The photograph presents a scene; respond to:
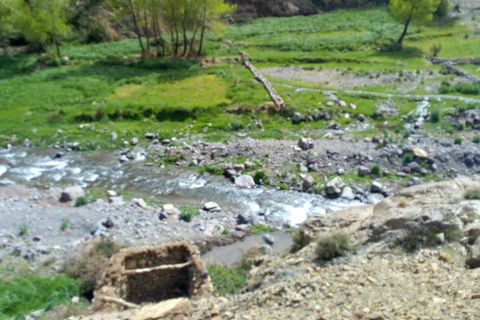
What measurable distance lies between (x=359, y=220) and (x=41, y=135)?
74.9ft

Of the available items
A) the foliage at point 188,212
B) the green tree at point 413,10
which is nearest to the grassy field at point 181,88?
the green tree at point 413,10

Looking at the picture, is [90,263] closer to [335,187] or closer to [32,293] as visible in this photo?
[32,293]

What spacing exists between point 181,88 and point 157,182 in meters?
13.9

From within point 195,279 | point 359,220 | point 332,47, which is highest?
point 332,47

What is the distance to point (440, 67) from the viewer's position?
43.5m

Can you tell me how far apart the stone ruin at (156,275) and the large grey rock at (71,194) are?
23.9 feet

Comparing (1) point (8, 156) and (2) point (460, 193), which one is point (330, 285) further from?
(1) point (8, 156)

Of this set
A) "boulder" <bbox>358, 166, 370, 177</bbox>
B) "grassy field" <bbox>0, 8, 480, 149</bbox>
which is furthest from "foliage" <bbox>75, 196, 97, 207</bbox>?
"boulder" <bbox>358, 166, 370, 177</bbox>

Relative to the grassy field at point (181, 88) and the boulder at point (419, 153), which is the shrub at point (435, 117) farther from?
the boulder at point (419, 153)

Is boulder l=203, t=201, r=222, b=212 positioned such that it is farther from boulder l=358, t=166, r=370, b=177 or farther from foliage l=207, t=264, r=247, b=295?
boulder l=358, t=166, r=370, b=177

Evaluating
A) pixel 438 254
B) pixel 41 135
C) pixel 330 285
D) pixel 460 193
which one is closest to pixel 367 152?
pixel 460 193

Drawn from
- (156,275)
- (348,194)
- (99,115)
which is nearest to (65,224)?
(156,275)

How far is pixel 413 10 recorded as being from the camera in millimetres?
50594

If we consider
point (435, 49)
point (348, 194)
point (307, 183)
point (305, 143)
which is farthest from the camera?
point (435, 49)
